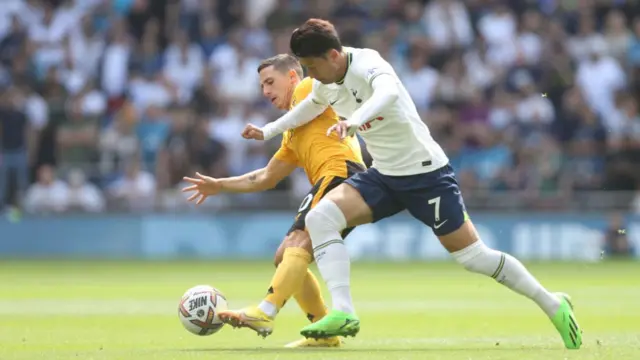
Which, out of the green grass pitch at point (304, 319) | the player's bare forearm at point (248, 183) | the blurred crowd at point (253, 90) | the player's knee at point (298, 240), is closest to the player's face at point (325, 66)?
the player's knee at point (298, 240)

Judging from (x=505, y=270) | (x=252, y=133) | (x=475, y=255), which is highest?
(x=252, y=133)

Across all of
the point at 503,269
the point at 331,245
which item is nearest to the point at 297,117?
the point at 331,245

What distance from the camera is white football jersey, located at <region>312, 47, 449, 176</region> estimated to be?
27.7ft

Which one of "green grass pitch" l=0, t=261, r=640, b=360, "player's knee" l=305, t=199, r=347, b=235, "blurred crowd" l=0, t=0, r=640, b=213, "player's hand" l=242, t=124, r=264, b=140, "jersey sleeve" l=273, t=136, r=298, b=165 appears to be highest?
"blurred crowd" l=0, t=0, r=640, b=213

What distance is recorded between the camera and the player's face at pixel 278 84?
941 centimetres

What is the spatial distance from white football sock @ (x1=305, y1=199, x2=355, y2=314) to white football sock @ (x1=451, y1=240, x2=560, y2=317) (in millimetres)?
781

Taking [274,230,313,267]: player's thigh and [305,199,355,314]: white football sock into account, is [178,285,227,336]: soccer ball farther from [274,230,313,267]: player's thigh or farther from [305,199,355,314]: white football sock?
[305,199,355,314]: white football sock

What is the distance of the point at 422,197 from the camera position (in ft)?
27.9

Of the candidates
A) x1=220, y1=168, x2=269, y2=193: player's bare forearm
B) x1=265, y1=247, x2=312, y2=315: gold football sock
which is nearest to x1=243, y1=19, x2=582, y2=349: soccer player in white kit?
x1=265, y1=247, x2=312, y2=315: gold football sock

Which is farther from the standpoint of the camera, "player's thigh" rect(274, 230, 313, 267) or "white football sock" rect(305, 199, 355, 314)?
"player's thigh" rect(274, 230, 313, 267)

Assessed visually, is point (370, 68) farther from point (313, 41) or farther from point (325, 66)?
point (313, 41)

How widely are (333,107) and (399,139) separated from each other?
0.60 m

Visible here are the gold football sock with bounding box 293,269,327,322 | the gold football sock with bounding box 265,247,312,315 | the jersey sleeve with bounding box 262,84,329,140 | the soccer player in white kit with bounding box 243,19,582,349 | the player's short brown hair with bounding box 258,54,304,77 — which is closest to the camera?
the soccer player in white kit with bounding box 243,19,582,349

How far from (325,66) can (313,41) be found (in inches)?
7.7
